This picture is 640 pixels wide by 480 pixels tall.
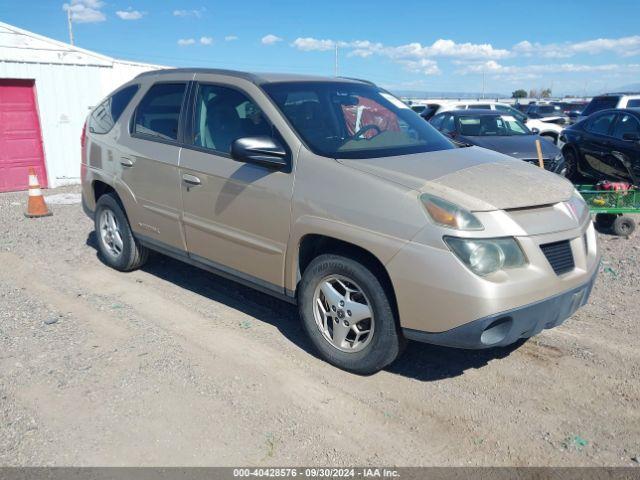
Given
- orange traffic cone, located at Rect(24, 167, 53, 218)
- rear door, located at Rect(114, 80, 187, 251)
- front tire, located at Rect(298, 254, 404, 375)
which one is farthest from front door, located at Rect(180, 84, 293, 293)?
orange traffic cone, located at Rect(24, 167, 53, 218)

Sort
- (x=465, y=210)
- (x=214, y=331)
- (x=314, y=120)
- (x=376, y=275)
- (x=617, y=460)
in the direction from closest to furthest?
(x=617, y=460) < (x=465, y=210) < (x=376, y=275) < (x=314, y=120) < (x=214, y=331)

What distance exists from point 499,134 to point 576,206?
23.5 feet

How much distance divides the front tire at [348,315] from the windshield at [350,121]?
81 cm

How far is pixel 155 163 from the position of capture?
499 centimetres

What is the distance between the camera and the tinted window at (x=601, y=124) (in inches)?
376

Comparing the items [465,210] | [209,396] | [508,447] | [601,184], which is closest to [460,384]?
[508,447]

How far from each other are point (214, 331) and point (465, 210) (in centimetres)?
228

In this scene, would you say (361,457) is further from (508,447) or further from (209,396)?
(209,396)

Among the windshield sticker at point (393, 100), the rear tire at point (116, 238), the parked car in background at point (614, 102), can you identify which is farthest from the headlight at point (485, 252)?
the parked car in background at point (614, 102)

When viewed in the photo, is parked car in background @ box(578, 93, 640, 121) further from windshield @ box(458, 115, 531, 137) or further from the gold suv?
the gold suv

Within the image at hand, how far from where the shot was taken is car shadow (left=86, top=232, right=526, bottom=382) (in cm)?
404

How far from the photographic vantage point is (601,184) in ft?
26.3

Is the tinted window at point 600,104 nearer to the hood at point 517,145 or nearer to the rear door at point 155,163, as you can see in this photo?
the hood at point 517,145

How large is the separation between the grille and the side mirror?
178cm
